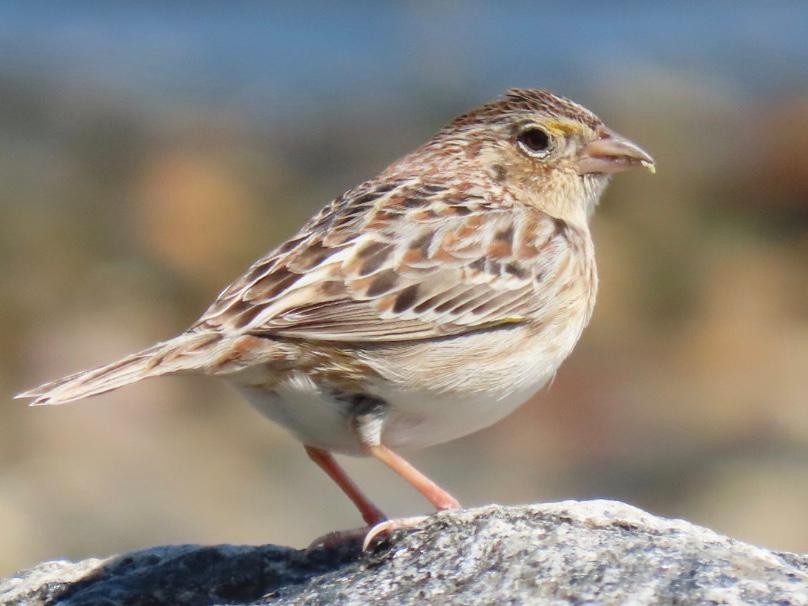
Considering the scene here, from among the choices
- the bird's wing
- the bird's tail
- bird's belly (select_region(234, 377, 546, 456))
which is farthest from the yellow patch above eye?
the bird's tail

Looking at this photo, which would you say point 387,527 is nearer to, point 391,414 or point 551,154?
point 391,414

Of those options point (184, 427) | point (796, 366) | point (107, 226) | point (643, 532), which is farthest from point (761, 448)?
point (643, 532)

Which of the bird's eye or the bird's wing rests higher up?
the bird's eye

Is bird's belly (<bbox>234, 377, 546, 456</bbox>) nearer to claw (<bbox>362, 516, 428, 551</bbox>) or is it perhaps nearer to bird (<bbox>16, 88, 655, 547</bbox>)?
bird (<bbox>16, 88, 655, 547</bbox>)

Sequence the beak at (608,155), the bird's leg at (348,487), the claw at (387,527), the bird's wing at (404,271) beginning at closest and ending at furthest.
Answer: the claw at (387,527)
the bird's wing at (404,271)
the bird's leg at (348,487)
the beak at (608,155)

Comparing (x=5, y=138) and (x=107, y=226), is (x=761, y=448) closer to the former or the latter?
(x=107, y=226)

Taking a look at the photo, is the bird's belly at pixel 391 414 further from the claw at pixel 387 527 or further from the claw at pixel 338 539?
the claw at pixel 387 527

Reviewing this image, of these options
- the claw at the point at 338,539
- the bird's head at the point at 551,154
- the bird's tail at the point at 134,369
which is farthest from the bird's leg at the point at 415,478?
the bird's head at the point at 551,154
